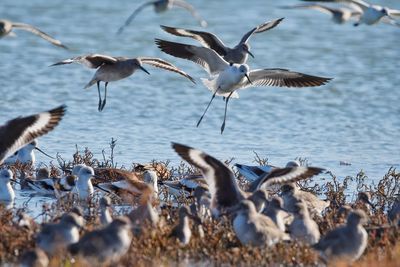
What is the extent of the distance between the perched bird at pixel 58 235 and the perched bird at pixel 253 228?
1385mm

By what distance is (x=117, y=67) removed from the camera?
13.9 m

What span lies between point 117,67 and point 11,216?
4.18m

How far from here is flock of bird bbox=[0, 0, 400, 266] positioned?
354 inches

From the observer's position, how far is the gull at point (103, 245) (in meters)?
8.59

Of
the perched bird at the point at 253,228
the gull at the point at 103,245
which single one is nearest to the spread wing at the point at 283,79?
the perched bird at the point at 253,228

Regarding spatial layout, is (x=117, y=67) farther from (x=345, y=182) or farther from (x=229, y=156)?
(x=345, y=182)

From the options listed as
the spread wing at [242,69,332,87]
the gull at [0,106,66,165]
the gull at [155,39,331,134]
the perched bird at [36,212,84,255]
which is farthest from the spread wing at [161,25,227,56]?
the perched bird at [36,212,84,255]

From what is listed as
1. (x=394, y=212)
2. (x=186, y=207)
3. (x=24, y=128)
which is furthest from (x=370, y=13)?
(x=24, y=128)

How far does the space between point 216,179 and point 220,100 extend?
33.2ft

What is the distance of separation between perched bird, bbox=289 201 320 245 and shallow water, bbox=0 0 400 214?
4545 mm

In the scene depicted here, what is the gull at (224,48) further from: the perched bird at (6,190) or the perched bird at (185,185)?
the perched bird at (6,190)

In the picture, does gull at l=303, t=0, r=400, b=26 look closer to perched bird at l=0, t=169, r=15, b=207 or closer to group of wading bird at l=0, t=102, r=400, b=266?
group of wading bird at l=0, t=102, r=400, b=266

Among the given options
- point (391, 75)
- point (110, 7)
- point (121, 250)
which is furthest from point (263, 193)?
point (110, 7)

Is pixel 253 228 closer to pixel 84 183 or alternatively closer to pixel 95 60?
pixel 84 183
